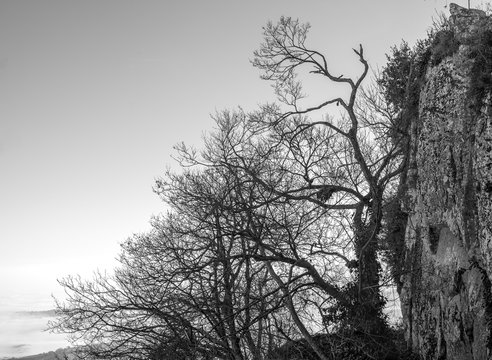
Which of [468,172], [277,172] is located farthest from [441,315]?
[277,172]

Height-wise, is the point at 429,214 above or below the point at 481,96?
below

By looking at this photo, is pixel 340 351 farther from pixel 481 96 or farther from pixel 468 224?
pixel 481 96

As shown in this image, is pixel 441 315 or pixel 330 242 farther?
pixel 330 242

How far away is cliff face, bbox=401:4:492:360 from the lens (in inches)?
398

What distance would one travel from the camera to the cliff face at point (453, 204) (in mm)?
10118

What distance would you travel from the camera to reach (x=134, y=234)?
2003cm

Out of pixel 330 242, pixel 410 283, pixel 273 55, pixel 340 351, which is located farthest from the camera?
pixel 273 55

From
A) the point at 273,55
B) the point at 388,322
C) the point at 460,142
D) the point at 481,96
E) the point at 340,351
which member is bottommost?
the point at 340,351

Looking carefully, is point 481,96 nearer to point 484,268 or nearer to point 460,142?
point 460,142

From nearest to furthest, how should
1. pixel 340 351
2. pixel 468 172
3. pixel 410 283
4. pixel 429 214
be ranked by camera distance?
pixel 468 172
pixel 429 214
pixel 410 283
pixel 340 351

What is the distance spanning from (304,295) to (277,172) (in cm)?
456

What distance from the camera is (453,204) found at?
1132 cm

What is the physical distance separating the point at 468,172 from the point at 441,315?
3.55 m

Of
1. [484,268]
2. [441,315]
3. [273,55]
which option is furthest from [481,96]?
[273,55]
